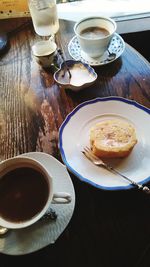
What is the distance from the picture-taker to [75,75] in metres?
1.05

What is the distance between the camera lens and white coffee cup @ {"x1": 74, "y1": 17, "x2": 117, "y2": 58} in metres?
1.07

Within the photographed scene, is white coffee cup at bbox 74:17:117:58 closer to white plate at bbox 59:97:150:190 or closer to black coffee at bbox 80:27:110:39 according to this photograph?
black coffee at bbox 80:27:110:39

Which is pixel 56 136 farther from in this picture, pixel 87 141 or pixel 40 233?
pixel 40 233

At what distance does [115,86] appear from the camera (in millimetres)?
1023

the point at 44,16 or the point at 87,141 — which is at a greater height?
the point at 44,16

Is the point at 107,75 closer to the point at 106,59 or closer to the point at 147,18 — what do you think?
the point at 106,59

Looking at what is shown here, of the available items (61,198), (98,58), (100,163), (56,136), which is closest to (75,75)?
(98,58)

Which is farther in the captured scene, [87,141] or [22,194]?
[87,141]

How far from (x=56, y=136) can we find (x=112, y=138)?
0.59 feet

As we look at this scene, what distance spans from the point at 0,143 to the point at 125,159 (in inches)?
15.4

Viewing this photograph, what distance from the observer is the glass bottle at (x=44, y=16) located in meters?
1.17

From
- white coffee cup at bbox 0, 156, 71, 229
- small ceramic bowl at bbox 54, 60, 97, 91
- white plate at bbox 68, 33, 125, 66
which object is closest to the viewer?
white coffee cup at bbox 0, 156, 71, 229

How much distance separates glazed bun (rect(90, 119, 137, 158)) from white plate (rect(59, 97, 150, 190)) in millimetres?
30

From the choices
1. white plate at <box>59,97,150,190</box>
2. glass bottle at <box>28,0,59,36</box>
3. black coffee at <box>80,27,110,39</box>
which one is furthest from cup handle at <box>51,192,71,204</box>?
glass bottle at <box>28,0,59,36</box>
